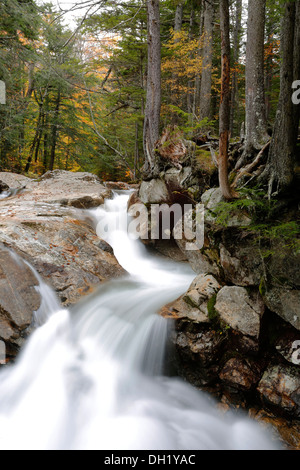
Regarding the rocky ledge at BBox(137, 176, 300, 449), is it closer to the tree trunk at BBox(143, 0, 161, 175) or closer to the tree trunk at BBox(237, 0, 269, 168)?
the tree trunk at BBox(237, 0, 269, 168)

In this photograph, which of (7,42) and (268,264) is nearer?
(268,264)

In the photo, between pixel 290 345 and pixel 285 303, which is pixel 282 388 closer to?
pixel 290 345

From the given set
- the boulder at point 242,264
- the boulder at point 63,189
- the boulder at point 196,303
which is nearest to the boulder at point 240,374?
the boulder at point 196,303

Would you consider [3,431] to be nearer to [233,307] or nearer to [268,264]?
[233,307]

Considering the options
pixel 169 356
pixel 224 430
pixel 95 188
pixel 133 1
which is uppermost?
pixel 133 1

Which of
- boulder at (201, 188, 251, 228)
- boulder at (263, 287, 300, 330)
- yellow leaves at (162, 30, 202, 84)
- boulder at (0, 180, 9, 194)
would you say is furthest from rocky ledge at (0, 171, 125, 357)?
yellow leaves at (162, 30, 202, 84)

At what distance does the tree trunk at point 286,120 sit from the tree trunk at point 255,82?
3.27 ft

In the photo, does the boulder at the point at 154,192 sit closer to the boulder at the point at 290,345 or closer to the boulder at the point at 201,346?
the boulder at the point at 201,346

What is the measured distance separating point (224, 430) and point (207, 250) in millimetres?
→ 2654

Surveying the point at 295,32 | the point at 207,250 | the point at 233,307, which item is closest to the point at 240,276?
the point at 233,307

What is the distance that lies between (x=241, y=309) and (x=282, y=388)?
3.46 feet

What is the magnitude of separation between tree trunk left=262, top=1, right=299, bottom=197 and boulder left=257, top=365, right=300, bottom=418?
233 cm

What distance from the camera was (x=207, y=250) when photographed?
4.86 m

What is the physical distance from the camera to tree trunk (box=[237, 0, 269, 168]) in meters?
4.63
